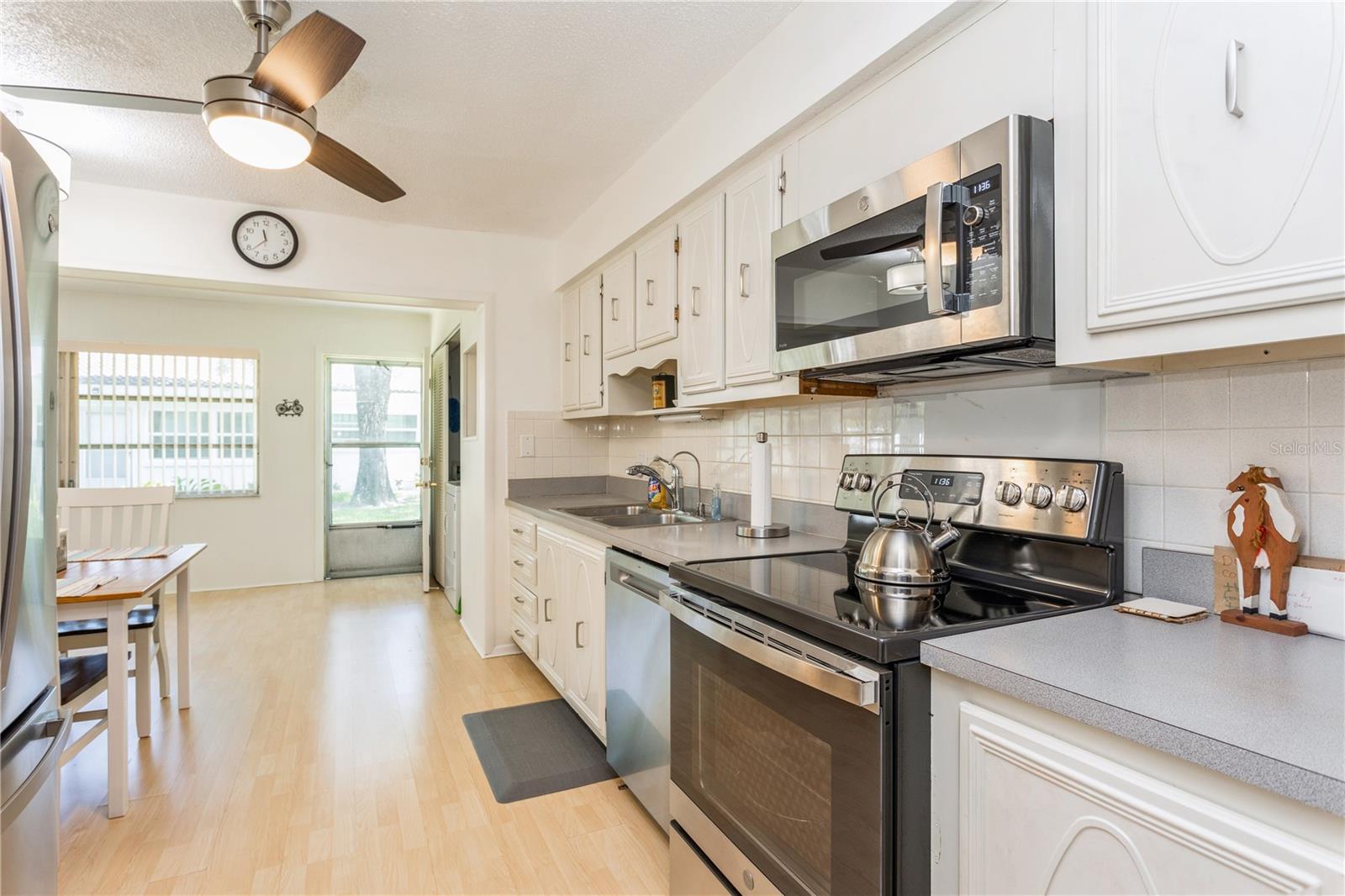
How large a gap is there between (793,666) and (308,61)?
1.78 m

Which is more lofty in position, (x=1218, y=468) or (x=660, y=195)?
(x=660, y=195)

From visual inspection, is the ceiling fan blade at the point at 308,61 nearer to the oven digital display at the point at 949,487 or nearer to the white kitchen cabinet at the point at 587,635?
the white kitchen cabinet at the point at 587,635

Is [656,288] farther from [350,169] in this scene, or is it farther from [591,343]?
[350,169]

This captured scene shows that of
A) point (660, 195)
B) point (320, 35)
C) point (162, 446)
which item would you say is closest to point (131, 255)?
point (320, 35)

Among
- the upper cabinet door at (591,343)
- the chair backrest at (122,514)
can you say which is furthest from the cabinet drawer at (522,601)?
the chair backrest at (122,514)

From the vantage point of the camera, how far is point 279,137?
1.86 meters

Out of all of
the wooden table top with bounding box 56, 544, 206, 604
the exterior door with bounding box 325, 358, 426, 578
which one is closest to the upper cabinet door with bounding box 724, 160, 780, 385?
the wooden table top with bounding box 56, 544, 206, 604

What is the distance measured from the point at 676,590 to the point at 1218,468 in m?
1.15

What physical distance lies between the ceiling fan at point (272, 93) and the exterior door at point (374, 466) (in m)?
4.19

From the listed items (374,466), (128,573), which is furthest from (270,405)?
(128,573)

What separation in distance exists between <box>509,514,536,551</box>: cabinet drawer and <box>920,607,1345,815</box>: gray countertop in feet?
8.08

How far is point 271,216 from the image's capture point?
3400 millimetres

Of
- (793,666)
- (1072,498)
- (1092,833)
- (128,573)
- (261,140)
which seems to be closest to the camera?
(1092,833)

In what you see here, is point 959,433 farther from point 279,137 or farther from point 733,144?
point 279,137
